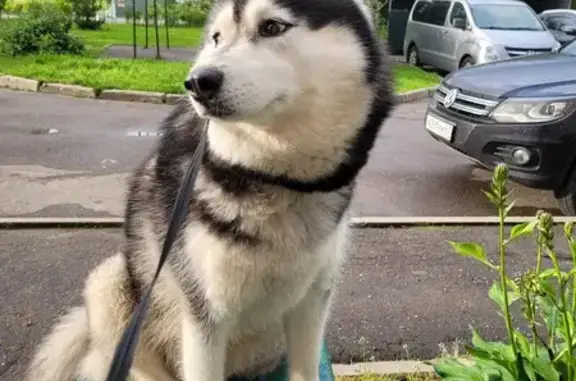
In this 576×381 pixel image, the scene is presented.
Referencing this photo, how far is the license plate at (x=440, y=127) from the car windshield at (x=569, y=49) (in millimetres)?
1640

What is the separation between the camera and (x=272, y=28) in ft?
6.17

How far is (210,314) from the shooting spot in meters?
2.20

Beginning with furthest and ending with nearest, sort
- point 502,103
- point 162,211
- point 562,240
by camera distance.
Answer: point 502,103
point 562,240
point 162,211

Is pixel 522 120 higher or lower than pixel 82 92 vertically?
higher

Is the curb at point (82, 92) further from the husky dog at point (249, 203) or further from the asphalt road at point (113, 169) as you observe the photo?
the husky dog at point (249, 203)

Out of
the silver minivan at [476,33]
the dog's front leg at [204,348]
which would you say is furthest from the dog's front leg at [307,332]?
the silver minivan at [476,33]

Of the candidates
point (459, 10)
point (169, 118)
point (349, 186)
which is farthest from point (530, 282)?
point (459, 10)

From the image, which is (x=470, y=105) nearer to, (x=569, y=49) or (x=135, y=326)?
(x=569, y=49)

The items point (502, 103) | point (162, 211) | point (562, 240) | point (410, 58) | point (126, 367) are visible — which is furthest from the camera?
point (410, 58)

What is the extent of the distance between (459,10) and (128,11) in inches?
829

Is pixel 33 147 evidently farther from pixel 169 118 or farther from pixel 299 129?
pixel 299 129

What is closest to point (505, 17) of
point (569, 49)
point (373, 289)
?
point (569, 49)

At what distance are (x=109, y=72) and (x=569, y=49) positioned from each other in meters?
8.65

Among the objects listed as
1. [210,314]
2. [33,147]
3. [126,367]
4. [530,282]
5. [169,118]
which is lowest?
[33,147]
